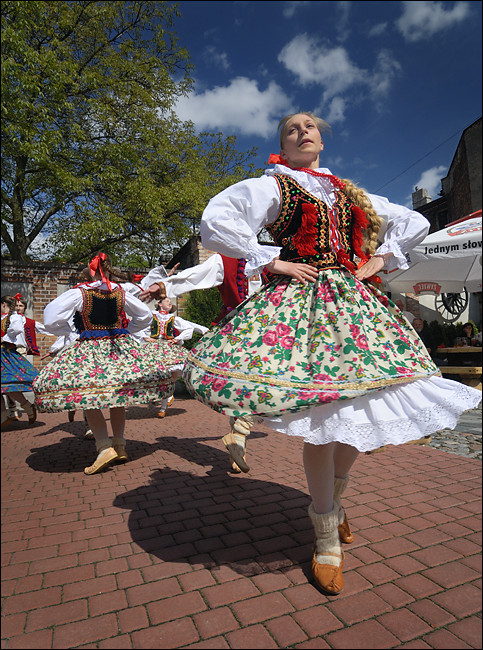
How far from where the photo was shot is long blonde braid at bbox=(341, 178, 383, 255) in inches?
76.5

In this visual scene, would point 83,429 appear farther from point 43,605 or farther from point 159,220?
point 159,220

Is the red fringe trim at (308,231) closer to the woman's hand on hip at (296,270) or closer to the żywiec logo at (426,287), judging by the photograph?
the woman's hand on hip at (296,270)

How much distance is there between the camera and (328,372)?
1.46 meters

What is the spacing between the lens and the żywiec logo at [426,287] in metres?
6.73

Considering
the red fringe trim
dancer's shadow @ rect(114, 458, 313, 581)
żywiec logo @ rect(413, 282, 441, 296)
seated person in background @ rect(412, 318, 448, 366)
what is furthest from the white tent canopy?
the red fringe trim

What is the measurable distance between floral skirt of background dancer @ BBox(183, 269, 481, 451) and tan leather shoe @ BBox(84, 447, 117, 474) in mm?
2170

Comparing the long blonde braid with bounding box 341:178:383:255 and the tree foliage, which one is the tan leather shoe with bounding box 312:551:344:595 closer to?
the long blonde braid with bounding box 341:178:383:255

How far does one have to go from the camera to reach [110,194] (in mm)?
8078

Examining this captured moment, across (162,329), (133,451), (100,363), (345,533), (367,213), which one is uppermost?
(367,213)

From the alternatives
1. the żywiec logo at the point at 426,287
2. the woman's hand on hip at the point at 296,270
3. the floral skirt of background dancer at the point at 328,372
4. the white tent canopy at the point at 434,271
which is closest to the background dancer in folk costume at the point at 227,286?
the woman's hand on hip at the point at 296,270

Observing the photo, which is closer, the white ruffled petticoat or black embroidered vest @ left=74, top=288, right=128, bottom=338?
the white ruffled petticoat

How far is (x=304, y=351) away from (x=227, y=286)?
1.57 meters

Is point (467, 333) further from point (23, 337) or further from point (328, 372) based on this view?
point (328, 372)

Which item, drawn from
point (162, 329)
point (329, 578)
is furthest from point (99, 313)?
point (162, 329)
